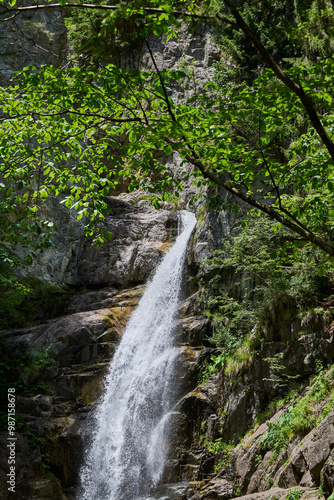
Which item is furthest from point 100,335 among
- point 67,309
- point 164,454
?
point 164,454

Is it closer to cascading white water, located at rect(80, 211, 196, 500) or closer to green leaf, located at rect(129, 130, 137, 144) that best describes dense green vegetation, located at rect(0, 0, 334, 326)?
green leaf, located at rect(129, 130, 137, 144)

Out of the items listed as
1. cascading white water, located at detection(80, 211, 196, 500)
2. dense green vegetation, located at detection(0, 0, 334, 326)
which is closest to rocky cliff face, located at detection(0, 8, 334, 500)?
cascading white water, located at detection(80, 211, 196, 500)

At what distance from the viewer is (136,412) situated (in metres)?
10.9

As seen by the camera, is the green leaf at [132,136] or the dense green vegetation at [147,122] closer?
the dense green vegetation at [147,122]

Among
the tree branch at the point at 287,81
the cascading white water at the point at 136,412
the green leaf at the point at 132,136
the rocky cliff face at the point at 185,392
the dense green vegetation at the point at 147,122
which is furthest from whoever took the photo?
the cascading white water at the point at 136,412

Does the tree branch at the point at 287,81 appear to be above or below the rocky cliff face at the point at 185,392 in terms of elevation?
above

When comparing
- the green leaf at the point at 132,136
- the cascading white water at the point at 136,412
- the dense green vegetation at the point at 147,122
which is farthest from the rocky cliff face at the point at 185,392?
the green leaf at the point at 132,136

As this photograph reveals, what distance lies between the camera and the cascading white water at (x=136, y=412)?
963cm

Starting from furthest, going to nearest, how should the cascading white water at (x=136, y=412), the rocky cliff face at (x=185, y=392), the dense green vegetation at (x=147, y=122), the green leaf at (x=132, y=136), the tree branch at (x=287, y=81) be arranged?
the cascading white water at (x=136, y=412) < the rocky cliff face at (x=185, y=392) < the green leaf at (x=132, y=136) < the dense green vegetation at (x=147, y=122) < the tree branch at (x=287, y=81)

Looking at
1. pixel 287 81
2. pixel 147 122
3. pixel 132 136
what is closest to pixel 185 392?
pixel 132 136

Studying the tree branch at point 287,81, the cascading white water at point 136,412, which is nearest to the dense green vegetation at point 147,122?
the tree branch at point 287,81

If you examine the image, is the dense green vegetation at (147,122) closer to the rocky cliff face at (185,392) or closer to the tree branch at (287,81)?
the tree branch at (287,81)

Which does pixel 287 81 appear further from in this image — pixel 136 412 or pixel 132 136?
pixel 136 412

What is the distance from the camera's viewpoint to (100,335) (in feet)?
44.2
